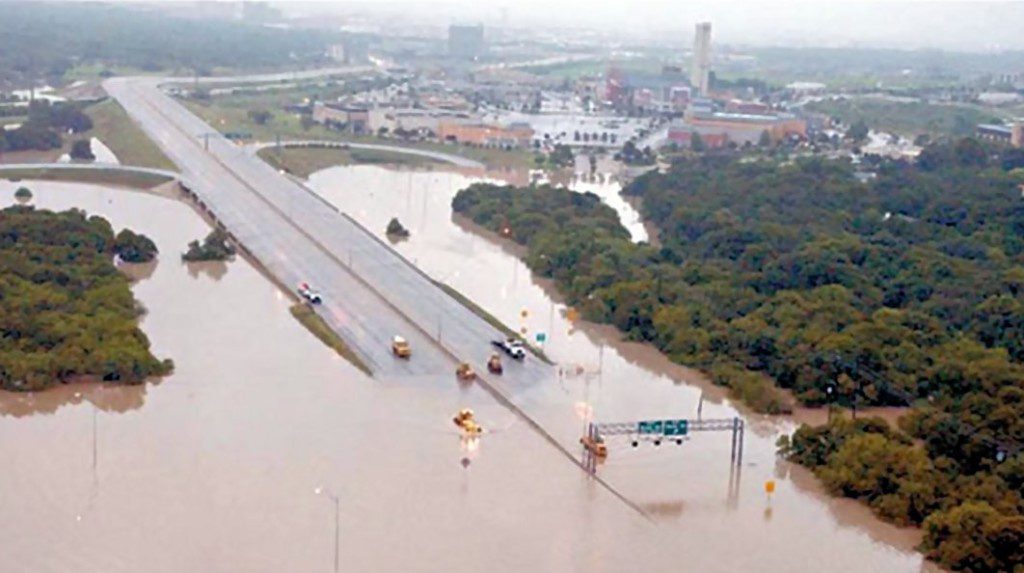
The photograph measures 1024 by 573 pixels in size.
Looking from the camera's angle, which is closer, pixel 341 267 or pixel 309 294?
pixel 309 294

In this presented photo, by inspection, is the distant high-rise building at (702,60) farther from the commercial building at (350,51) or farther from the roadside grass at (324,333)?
the roadside grass at (324,333)

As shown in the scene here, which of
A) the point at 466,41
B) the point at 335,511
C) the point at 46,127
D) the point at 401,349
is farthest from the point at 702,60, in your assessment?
the point at 335,511

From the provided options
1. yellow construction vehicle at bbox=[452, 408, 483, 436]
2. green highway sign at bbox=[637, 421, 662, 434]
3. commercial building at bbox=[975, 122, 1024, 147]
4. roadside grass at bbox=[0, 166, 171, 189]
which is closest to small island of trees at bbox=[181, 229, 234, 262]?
roadside grass at bbox=[0, 166, 171, 189]

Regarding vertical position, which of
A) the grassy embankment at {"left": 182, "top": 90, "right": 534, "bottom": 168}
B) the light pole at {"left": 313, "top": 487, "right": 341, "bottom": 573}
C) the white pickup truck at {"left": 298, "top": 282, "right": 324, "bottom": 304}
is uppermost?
the grassy embankment at {"left": 182, "top": 90, "right": 534, "bottom": 168}

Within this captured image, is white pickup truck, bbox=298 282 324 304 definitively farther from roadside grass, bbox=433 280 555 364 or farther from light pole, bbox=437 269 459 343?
roadside grass, bbox=433 280 555 364

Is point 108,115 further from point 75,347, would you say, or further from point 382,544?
point 382,544

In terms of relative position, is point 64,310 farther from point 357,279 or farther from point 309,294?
point 357,279
